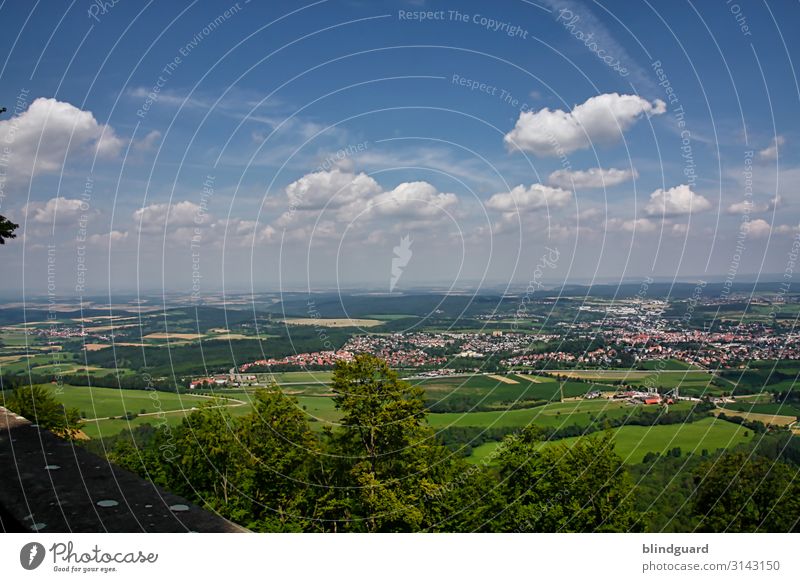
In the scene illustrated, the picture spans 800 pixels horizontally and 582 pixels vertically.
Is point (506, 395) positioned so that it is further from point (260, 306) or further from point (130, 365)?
point (130, 365)

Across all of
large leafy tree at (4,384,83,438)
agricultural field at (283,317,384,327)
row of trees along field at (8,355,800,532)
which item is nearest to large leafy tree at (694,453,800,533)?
row of trees along field at (8,355,800,532)

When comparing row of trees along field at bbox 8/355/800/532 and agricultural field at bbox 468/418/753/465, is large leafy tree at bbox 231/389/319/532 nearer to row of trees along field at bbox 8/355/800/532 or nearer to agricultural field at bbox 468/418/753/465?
row of trees along field at bbox 8/355/800/532

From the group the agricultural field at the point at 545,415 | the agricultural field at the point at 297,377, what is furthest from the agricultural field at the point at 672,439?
the agricultural field at the point at 297,377

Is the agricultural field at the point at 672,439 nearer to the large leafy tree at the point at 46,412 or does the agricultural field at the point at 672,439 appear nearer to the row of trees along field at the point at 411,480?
the row of trees along field at the point at 411,480

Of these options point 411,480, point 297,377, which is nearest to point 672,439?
point 411,480

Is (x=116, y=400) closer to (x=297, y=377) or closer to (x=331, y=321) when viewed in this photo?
(x=297, y=377)

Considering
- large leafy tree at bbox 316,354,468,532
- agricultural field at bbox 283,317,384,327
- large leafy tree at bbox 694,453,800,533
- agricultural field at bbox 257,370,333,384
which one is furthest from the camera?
agricultural field at bbox 283,317,384,327
